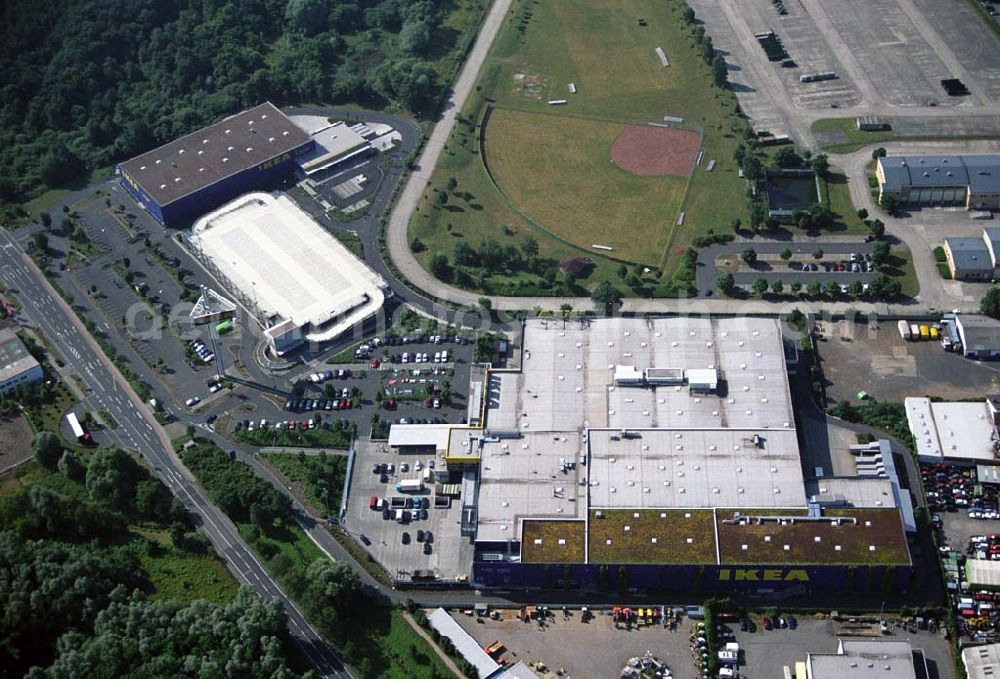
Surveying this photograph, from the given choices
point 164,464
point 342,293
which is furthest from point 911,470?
point 164,464

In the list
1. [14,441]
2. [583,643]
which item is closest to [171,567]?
[14,441]

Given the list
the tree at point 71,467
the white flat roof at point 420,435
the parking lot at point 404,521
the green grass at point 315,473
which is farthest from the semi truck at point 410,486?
the tree at point 71,467

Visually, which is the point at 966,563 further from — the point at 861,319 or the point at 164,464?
the point at 164,464

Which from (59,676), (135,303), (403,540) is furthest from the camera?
(135,303)

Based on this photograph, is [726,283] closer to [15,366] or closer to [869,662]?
[869,662]

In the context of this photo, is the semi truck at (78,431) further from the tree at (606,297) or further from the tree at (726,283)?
the tree at (726,283)

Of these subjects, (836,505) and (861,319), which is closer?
(836,505)
